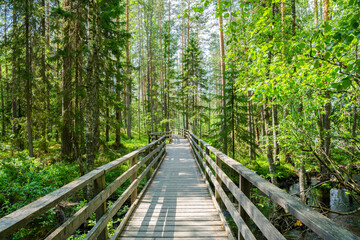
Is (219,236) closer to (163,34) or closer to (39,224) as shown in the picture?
(39,224)

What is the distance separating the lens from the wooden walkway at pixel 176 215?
299 centimetres

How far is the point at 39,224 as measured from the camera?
260 inches

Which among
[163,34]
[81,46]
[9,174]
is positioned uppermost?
[163,34]

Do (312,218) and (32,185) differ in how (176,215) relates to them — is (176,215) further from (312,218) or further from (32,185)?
(32,185)

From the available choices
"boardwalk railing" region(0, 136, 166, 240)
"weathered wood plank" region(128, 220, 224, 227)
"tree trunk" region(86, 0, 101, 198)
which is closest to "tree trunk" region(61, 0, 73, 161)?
"tree trunk" region(86, 0, 101, 198)

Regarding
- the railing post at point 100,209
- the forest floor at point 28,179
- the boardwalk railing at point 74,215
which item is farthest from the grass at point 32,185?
the boardwalk railing at point 74,215

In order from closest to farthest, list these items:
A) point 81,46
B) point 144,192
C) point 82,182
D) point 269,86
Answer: point 82,182 < point 269,86 < point 144,192 < point 81,46

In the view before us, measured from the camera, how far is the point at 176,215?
363 cm

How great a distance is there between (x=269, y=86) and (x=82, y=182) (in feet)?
14.1

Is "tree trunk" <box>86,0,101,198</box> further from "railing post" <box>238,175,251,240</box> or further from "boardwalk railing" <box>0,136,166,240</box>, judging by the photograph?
"railing post" <box>238,175,251,240</box>

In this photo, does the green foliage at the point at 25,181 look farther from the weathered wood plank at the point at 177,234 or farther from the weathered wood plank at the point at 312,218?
the weathered wood plank at the point at 312,218

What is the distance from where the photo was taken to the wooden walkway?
2988 mm

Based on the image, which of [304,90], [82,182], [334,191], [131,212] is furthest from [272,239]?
[334,191]

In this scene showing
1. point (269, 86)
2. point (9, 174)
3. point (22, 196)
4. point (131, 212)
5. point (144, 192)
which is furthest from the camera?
point (9, 174)
